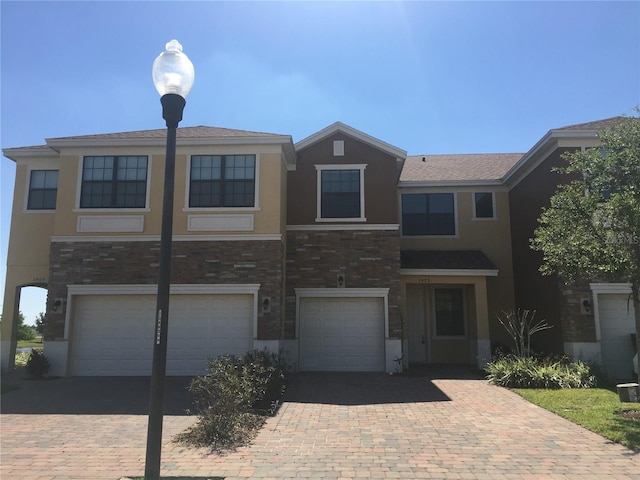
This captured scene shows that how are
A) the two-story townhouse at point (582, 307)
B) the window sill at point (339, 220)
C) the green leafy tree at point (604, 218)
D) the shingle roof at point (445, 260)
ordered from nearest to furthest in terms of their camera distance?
the green leafy tree at point (604, 218) < the two-story townhouse at point (582, 307) < the window sill at point (339, 220) < the shingle roof at point (445, 260)

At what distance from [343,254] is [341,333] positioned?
261 centimetres

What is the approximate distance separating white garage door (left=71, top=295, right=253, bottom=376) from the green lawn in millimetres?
7884

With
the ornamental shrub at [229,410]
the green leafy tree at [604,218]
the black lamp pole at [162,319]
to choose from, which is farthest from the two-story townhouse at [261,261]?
the black lamp pole at [162,319]

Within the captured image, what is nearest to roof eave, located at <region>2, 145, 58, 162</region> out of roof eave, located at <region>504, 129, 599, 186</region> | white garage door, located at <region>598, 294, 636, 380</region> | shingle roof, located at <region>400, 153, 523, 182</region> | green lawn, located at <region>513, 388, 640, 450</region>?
shingle roof, located at <region>400, 153, 523, 182</region>

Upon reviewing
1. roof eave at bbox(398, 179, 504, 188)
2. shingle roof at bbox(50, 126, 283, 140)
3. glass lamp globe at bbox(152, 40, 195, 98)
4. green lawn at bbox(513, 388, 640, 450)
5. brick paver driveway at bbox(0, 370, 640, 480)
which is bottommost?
brick paver driveway at bbox(0, 370, 640, 480)

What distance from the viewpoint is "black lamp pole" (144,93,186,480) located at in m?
4.93

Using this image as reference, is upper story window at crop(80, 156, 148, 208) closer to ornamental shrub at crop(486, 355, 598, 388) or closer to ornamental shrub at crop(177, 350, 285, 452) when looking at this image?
ornamental shrub at crop(177, 350, 285, 452)

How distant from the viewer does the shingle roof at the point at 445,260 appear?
53.2 ft

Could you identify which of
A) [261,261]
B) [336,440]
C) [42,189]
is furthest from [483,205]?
[42,189]

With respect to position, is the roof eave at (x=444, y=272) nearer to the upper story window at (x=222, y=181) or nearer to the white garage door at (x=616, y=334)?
the white garage door at (x=616, y=334)

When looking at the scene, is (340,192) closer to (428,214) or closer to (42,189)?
(428,214)

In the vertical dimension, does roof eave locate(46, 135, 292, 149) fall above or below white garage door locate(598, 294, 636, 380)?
above

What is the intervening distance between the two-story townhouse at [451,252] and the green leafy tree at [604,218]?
6.65 m

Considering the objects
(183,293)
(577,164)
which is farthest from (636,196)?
(183,293)
